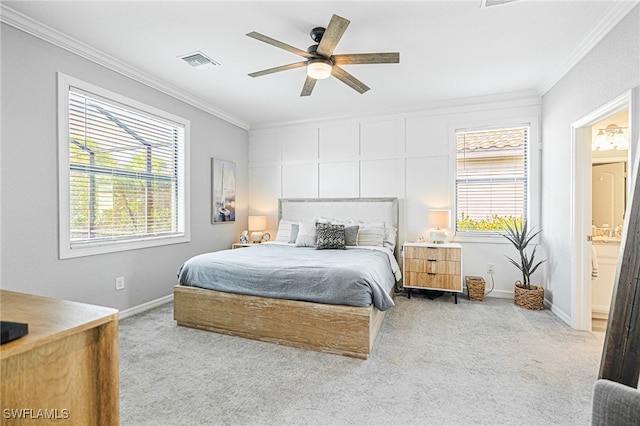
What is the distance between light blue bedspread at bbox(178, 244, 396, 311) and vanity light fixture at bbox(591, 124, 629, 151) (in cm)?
301

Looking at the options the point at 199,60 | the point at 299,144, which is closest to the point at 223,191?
the point at 299,144

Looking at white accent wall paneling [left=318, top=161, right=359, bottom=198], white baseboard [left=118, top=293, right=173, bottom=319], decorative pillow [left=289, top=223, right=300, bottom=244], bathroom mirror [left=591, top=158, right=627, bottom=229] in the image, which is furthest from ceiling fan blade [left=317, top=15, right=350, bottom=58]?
bathroom mirror [left=591, top=158, right=627, bottom=229]

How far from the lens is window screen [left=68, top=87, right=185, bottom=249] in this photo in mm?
2895

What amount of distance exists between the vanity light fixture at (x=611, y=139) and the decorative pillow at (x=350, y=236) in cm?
295

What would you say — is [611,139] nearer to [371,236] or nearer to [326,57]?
[371,236]

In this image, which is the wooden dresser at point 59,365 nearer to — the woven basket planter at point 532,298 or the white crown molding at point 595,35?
the white crown molding at point 595,35

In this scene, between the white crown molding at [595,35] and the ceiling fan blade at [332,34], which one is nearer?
the ceiling fan blade at [332,34]

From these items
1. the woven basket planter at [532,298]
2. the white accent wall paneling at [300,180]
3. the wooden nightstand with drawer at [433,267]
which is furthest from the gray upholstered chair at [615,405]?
the white accent wall paneling at [300,180]

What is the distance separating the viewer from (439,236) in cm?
405

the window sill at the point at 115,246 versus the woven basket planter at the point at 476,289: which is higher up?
the window sill at the point at 115,246

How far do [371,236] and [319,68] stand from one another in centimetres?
231

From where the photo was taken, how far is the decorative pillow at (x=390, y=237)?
4230mm

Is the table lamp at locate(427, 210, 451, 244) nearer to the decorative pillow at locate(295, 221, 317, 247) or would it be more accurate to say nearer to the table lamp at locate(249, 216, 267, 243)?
the decorative pillow at locate(295, 221, 317, 247)

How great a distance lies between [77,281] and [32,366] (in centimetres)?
258
